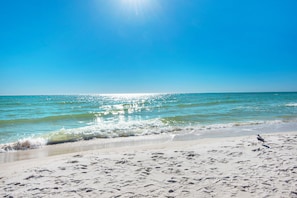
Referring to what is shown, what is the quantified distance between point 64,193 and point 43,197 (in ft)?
1.17

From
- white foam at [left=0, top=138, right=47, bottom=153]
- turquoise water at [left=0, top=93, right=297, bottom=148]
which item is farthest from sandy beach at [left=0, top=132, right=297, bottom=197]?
turquoise water at [left=0, top=93, right=297, bottom=148]

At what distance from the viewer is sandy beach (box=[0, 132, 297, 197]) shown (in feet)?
12.5

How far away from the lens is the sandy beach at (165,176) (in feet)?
12.5

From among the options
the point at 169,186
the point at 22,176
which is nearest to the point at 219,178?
the point at 169,186

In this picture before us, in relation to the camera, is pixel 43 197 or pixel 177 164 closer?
pixel 43 197

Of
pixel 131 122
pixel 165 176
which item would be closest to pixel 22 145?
pixel 165 176

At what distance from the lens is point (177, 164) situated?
17.0 feet

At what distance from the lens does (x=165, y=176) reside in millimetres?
4457

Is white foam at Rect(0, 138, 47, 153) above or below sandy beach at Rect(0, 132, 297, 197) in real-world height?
below

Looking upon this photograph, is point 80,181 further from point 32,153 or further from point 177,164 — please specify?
point 32,153

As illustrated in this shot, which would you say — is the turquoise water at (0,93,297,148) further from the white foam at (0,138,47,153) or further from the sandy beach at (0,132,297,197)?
the sandy beach at (0,132,297,197)

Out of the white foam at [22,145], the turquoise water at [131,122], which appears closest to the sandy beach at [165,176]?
the white foam at [22,145]

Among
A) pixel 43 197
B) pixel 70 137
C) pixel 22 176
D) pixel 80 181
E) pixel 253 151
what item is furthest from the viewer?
pixel 70 137

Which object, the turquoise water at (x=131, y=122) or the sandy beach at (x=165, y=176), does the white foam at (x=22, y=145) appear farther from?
the sandy beach at (x=165, y=176)
